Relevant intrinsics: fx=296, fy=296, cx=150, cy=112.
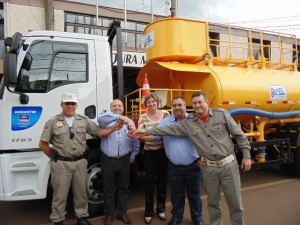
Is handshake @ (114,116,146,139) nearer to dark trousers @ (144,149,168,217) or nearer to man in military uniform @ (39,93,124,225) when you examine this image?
man in military uniform @ (39,93,124,225)

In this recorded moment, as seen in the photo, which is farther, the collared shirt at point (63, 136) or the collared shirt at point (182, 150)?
the collared shirt at point (182, 150)

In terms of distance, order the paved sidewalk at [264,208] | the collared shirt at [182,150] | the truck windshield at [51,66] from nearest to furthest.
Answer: the collared shirt at [182,150] → the truck windshield at [51,66] → the paved sidewalk at [264,208]

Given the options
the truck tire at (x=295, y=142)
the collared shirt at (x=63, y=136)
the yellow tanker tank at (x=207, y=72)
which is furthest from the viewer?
the truck tire at (x=295, y=142)

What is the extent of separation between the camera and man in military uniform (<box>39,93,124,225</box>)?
3.53 meters

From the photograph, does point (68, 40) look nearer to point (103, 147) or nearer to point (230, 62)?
point (103, 147)

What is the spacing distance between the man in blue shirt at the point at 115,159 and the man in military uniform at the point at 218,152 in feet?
3.00

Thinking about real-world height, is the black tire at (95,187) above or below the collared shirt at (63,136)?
below

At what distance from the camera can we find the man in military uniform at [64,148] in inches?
139

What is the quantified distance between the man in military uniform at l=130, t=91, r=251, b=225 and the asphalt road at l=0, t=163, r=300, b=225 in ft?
2.76

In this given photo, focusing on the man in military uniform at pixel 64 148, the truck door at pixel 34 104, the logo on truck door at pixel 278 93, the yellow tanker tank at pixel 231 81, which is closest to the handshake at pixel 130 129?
the man in military uniform at pixel 64 148

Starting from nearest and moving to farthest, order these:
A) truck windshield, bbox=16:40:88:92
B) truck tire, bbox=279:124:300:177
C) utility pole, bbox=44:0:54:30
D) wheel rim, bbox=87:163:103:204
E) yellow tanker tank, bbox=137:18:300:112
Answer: truck windshield, bbox=16:40:88:92 < wheel rim, bbox=87:163:103:204 < yellow tanker tank, bbox=137:18:300:112 < truck tire, bbox=279:124:300:177 < utility pole, bbox=44:0:54:30

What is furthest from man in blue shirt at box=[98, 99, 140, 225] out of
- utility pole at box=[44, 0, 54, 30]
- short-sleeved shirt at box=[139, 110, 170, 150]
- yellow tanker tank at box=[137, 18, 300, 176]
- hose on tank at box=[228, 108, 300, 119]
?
utility pole at box=[44, 0, 54, 30]

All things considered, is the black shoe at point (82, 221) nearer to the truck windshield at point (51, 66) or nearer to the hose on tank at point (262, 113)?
the truck windshield at point (51, 66)

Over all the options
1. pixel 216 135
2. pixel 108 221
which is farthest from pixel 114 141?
pixel 216 135
